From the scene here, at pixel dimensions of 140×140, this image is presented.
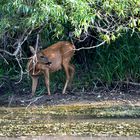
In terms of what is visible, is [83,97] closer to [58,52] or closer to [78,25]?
[58,52]

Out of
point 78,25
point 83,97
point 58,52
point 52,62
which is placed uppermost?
point 78,25

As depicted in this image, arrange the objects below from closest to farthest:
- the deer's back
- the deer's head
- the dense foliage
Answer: the dense foliage < the deer's head < the deer's back

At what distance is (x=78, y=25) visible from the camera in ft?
35.2

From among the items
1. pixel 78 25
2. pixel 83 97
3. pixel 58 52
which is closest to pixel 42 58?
pixel 58 52

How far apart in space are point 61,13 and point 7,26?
43.5 inches

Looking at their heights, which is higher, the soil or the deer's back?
the deer's back

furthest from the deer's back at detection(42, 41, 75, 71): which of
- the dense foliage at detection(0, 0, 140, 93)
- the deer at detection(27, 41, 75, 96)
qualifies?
the dense foliage at detection(0, 0, 140, 93)

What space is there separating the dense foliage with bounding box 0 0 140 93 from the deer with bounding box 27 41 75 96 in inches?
12.0

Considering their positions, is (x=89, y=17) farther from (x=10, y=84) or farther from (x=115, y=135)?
(x=10, y=84)

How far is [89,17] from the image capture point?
10.5 metres

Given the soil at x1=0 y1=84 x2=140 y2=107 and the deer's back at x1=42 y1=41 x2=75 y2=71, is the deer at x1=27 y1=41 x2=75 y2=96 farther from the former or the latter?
the soil at x1=0 y1=84 x2=140 y2=107

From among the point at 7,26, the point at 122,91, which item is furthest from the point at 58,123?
the point at 122,91

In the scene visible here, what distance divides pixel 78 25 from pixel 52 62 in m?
2.08

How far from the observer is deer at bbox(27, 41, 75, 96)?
1251cm
